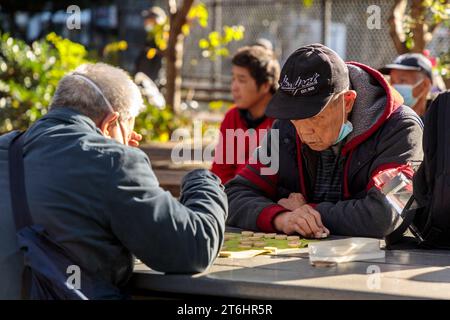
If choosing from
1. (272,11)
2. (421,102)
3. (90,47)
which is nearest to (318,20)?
(272,11)

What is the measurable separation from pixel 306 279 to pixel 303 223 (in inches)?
31.3

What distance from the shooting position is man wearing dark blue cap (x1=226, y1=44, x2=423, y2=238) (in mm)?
3547

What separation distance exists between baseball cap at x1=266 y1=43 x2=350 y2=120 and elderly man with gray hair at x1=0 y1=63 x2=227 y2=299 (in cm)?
82

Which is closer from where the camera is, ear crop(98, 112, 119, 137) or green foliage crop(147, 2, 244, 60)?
ear crop(98, 112, 119, 137)

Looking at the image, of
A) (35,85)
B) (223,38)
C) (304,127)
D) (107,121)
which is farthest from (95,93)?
(223,38)

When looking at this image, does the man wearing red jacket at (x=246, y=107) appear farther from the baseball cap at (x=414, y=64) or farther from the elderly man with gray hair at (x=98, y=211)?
the elderly man with gray hair at (x=98, y=211)

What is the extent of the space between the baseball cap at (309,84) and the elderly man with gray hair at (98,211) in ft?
2.68

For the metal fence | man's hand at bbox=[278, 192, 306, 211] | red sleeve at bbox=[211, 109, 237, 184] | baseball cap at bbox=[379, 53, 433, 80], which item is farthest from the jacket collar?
the metal fence

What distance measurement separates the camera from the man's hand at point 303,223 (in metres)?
3.52

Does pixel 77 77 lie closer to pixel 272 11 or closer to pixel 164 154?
pixel 164 154

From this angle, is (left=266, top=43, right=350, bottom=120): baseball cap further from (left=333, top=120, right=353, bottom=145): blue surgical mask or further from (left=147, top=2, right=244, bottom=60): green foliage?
(left=147, top=2, right=244, bottom=60): green foliage

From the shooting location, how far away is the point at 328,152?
12.5 feet

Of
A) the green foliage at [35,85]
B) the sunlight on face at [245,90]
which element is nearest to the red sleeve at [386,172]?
the sunlight on face at [245,90]
